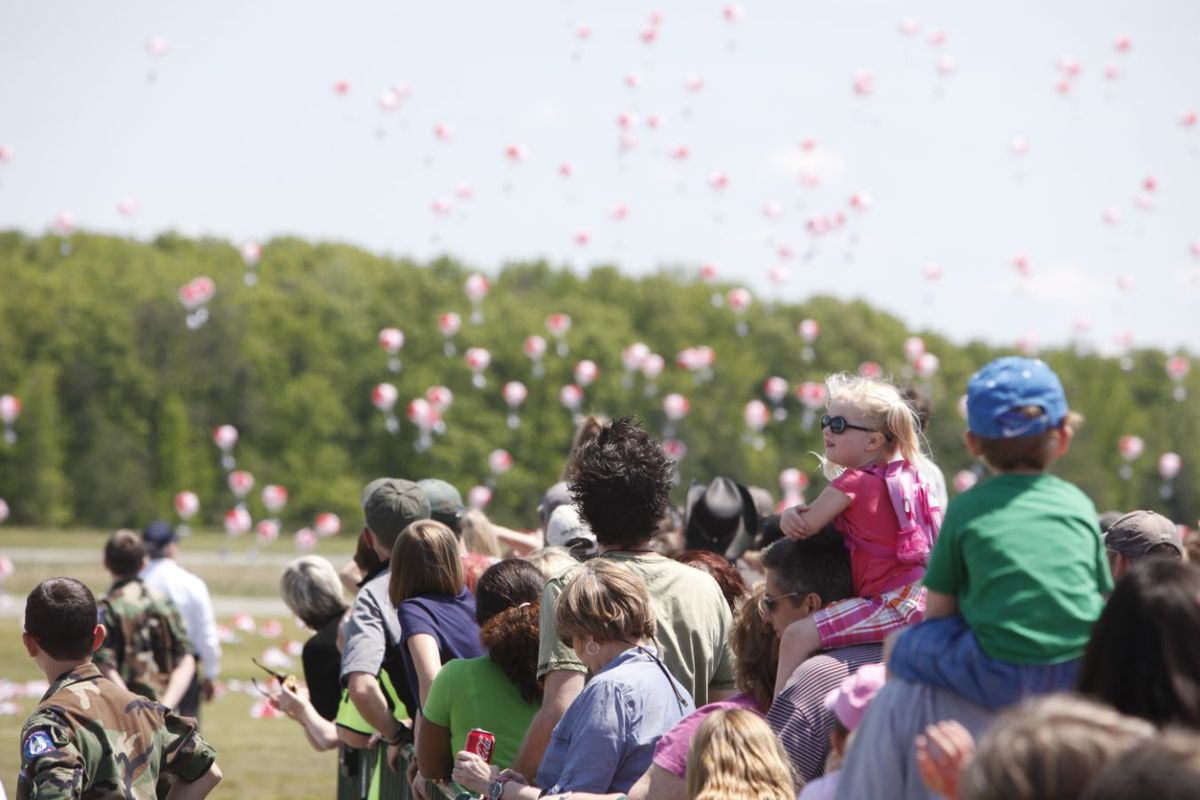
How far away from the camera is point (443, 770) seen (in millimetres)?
5070

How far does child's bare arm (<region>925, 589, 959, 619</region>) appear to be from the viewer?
10.3ft

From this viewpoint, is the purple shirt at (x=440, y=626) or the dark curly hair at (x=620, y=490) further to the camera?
the purple shirt at (x=440, y=626)

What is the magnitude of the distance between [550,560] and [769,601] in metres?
1.31

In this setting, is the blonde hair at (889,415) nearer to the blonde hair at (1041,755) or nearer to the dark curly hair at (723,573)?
the dark curly hair at (723,573)

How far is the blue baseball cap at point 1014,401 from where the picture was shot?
10.2 ft

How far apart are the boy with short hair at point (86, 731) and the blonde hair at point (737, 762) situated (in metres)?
1.76

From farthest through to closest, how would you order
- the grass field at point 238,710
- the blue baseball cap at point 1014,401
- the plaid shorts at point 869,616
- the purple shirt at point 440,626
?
the grass field at point 238,710, the purple shirt at point 440,626, the plaid shorts at point 869,616, the blue baseball cap at point 1014,401

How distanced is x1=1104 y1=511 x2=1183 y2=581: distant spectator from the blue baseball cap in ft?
7.14

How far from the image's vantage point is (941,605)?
3.14 metres

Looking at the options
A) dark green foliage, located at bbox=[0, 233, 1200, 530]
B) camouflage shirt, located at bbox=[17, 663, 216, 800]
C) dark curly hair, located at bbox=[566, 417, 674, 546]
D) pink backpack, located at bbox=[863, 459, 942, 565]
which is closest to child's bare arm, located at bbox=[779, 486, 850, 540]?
pink backpack, located at bbox=[863, 459, 942, 565]

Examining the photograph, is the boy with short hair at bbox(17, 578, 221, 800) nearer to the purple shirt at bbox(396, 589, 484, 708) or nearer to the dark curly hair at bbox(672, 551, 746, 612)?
the purple shirt at bbox(396, 589, 484, 708)

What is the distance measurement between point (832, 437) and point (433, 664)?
5.99 feet

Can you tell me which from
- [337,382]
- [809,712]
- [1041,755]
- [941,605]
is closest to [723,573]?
[809,712]

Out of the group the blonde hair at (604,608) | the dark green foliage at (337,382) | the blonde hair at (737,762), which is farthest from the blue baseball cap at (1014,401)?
the dark green foliage at (337,382)
